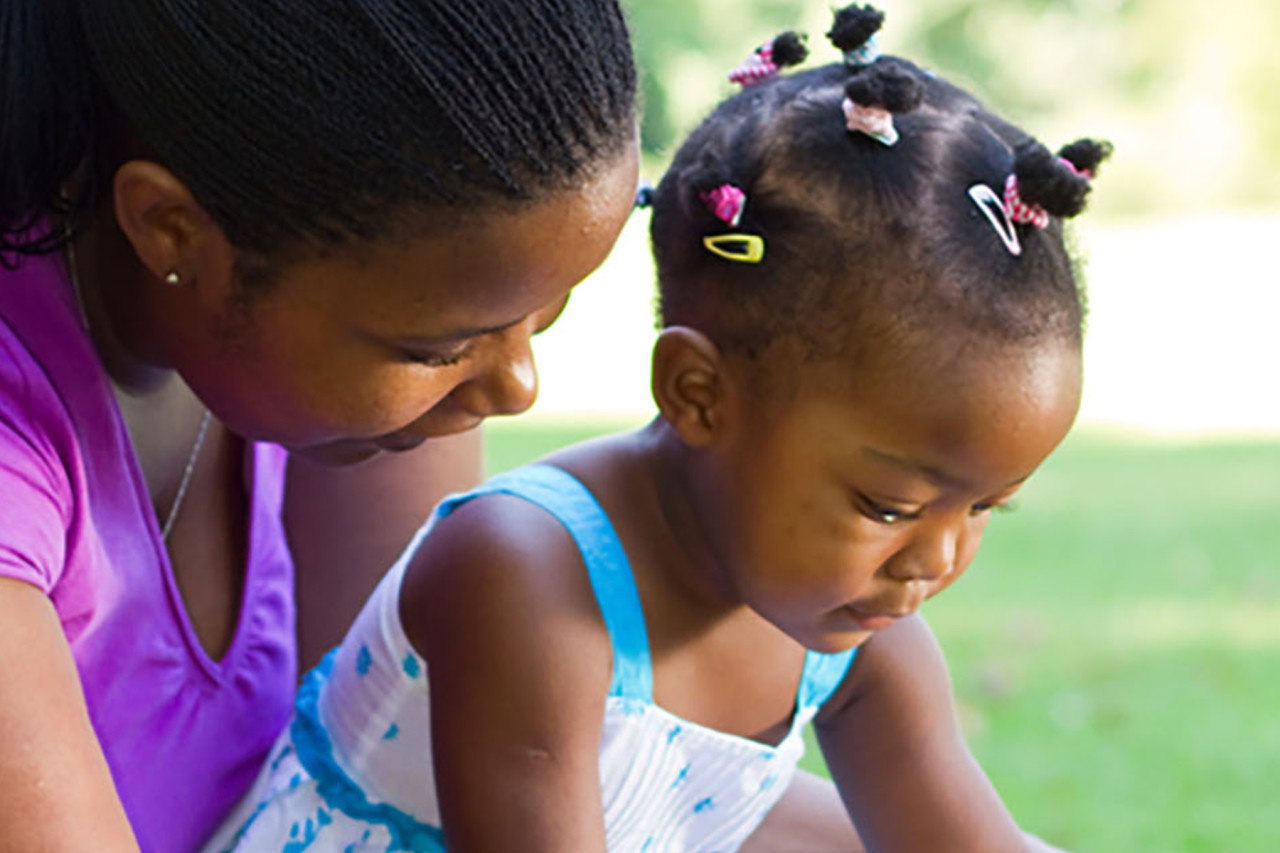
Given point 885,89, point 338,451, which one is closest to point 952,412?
point 885,89

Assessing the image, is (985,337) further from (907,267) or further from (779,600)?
(779,600)

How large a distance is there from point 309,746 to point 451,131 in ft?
2.40

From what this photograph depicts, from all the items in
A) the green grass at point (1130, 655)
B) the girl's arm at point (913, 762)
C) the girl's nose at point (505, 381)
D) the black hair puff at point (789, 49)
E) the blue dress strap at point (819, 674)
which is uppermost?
the black hair puff at point (789, 49)

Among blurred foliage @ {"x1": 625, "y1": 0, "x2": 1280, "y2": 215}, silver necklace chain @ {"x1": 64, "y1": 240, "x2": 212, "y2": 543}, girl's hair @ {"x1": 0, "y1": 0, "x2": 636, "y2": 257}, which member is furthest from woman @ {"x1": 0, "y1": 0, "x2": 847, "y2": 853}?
blurred foliage @ {"x1": 625, "y1": 0, "x2": 1280, "y2": 215}

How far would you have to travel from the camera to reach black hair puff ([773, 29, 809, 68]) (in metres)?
1.82

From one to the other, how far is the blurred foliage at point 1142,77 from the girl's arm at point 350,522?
10589 mm

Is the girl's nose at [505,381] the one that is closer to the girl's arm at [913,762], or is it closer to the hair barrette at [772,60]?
the hair barrette at [772,60]

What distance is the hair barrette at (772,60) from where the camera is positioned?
5.98 ft

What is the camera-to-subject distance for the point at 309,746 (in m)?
1.83

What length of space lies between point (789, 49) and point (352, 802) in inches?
33.8

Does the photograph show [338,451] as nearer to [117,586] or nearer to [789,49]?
[117,586]

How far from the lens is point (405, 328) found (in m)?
1.43

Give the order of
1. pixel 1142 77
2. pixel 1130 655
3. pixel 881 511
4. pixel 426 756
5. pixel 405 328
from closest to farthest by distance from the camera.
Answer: pixel 405 328
pixel 881 511
pixel 426 756
pixel 1130 655
pixel 1142 77

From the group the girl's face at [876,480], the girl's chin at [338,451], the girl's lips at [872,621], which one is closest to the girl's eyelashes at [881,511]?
the girl's face at [876,480]
